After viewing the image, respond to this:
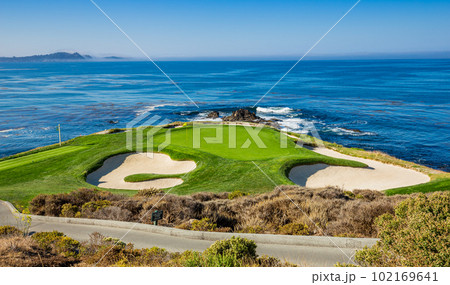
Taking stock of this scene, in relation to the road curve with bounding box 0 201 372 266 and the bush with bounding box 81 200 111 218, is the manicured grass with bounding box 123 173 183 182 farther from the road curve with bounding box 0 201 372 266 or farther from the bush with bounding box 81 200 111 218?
the road curve with bounding box 0 201 372 266

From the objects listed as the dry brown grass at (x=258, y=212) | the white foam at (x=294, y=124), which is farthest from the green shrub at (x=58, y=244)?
the white foam at (x=294, y=124)

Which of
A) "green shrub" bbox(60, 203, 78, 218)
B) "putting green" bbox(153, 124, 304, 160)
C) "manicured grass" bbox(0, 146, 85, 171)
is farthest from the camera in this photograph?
"putting green" bbox(153, 124, 304, 160)

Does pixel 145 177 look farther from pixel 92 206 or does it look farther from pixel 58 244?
pixel 58 244

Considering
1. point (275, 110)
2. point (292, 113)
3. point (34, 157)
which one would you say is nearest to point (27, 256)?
point (34, 157)

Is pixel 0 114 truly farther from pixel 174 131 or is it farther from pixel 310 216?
pixel 310 216

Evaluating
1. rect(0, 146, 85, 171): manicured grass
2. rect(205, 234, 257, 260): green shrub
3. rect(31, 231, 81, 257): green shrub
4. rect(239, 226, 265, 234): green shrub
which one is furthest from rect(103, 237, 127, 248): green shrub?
rect(0, 146, 85, 171): manicured grass

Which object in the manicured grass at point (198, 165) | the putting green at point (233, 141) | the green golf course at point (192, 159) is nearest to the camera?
the manicured grass at point (198, 165)

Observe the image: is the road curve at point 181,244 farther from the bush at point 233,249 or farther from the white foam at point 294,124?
the white foam at point 294,124
